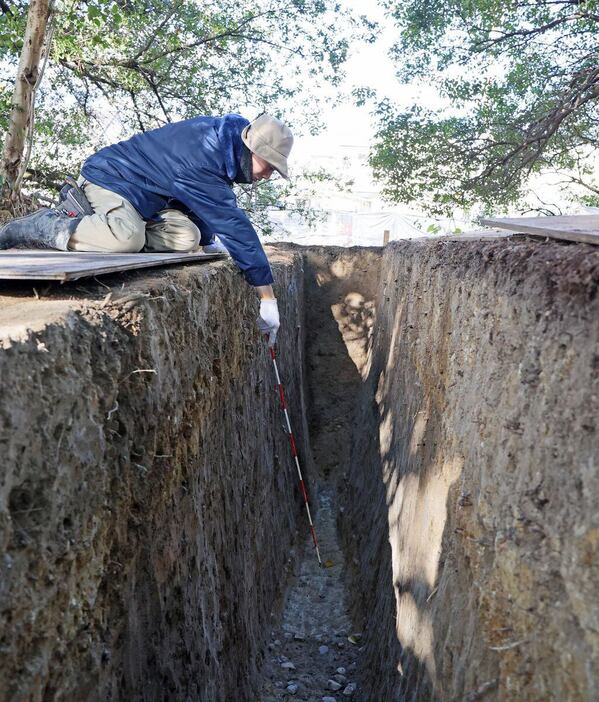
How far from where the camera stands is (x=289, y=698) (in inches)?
185

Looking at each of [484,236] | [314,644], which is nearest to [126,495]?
[314,644]

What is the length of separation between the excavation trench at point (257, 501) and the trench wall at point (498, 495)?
0.04 feet

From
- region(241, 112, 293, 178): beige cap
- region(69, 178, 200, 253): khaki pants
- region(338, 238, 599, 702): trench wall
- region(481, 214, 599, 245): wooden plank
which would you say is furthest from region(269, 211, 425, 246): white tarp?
region(338, 238, 599, 702): trench wall

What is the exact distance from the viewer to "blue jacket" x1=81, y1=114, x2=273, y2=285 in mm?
4758

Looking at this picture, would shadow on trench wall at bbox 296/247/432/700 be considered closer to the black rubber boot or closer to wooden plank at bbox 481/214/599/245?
wooden plank at bbox 481/214/599/245

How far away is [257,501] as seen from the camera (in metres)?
5.41

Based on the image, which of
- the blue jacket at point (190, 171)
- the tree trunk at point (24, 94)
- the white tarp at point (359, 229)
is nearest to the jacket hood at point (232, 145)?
the blue jacket at point (190, 171)

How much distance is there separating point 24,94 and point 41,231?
3.76m

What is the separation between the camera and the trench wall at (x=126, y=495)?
6.10 feet

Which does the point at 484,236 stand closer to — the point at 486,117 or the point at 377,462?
the point at 377,462

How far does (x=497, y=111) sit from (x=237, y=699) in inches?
460

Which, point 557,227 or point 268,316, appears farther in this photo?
point 268,316

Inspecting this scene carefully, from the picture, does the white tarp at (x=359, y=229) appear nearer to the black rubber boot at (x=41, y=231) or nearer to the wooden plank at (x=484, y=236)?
A: the wooden plank at (x=484, y=236)

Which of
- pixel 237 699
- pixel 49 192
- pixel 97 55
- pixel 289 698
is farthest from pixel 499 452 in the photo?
pixel 49 192
